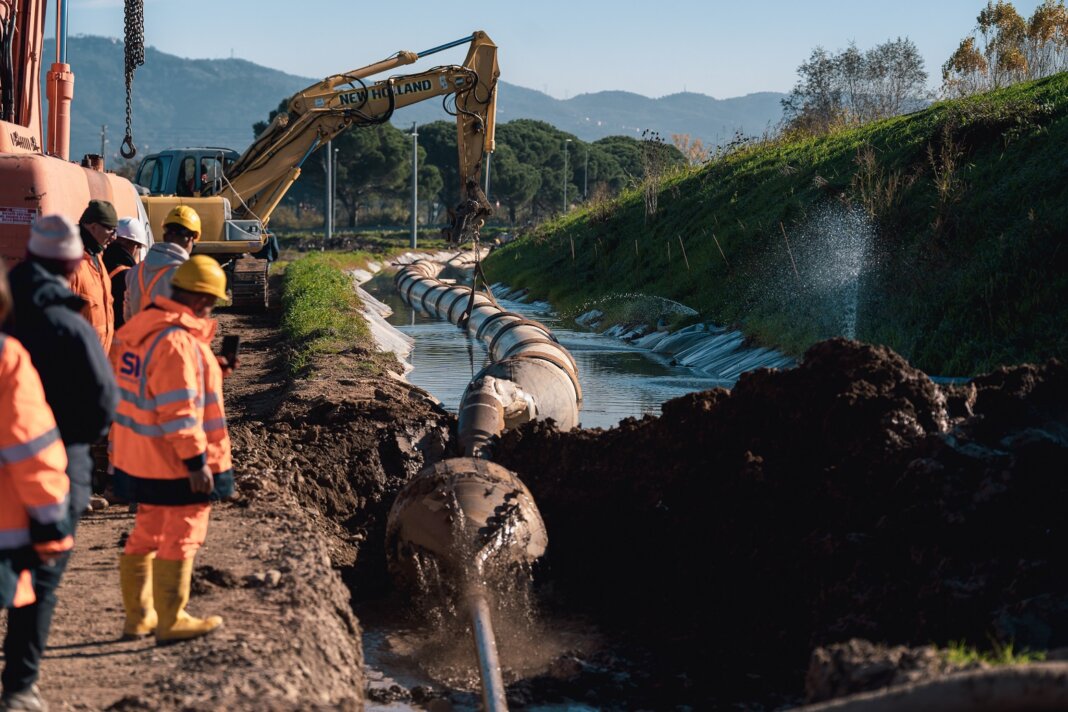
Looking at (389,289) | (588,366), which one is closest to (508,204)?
(389,289)

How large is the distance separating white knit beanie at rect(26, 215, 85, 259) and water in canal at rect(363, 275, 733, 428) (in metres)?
9.50

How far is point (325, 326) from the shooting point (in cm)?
1814

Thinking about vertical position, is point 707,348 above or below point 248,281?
below

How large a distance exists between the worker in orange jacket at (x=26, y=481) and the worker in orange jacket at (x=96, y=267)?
3292 millimetres

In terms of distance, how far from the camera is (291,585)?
664 centimetres

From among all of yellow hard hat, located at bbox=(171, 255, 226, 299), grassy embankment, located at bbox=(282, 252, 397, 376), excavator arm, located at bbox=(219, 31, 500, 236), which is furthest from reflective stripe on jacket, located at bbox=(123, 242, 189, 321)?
excavator arm, located at bbox=(219, 31, 500, 236)

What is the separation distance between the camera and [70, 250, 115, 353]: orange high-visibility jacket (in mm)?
7586

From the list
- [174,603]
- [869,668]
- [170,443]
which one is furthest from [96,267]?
[869,668]

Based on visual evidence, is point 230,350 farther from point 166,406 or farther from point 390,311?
point 390,311

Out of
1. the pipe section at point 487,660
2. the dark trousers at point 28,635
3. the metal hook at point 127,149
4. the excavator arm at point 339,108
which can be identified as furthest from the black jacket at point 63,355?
the excavator arm at point 339,108

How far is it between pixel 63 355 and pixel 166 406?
2.59ft

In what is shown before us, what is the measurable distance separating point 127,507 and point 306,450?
2.14 meters

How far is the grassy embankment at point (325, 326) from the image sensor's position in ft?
49.5

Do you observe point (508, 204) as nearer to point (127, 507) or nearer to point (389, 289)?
point (389, 289)
